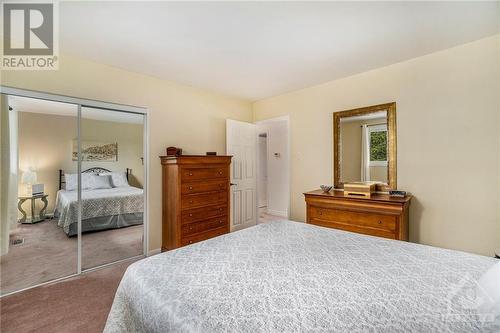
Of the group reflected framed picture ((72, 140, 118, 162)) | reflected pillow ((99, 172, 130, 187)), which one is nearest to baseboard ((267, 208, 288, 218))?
reflected pillow ((99, 172, 130, 187))

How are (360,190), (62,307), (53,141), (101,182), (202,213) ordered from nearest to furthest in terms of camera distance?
1. (62,307)
2. (53,141)
3. (360,190)
4. (101,182)
5. (202,213)

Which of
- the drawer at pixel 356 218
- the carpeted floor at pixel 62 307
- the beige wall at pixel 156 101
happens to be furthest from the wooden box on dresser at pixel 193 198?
the drawer at pixel 356 218

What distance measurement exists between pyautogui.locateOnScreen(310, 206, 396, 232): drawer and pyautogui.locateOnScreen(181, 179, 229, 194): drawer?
140 cm

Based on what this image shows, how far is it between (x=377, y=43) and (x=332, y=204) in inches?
75.7

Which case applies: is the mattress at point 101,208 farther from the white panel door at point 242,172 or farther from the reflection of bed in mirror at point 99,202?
the white panel door at point 242,172

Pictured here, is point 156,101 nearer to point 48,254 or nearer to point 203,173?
point 203,173

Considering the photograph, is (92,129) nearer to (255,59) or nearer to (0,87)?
(0,87)

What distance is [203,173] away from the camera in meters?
3.43

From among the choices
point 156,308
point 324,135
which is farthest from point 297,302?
point 324,135

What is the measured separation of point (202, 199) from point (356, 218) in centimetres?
210

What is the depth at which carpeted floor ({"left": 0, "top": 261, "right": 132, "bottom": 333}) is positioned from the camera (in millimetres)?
1891

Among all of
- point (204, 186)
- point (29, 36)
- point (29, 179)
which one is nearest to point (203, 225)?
point (204, 186)

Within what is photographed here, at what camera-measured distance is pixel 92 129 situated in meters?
2.96

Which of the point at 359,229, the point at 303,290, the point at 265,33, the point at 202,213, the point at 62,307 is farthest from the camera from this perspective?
the point at 202,213
